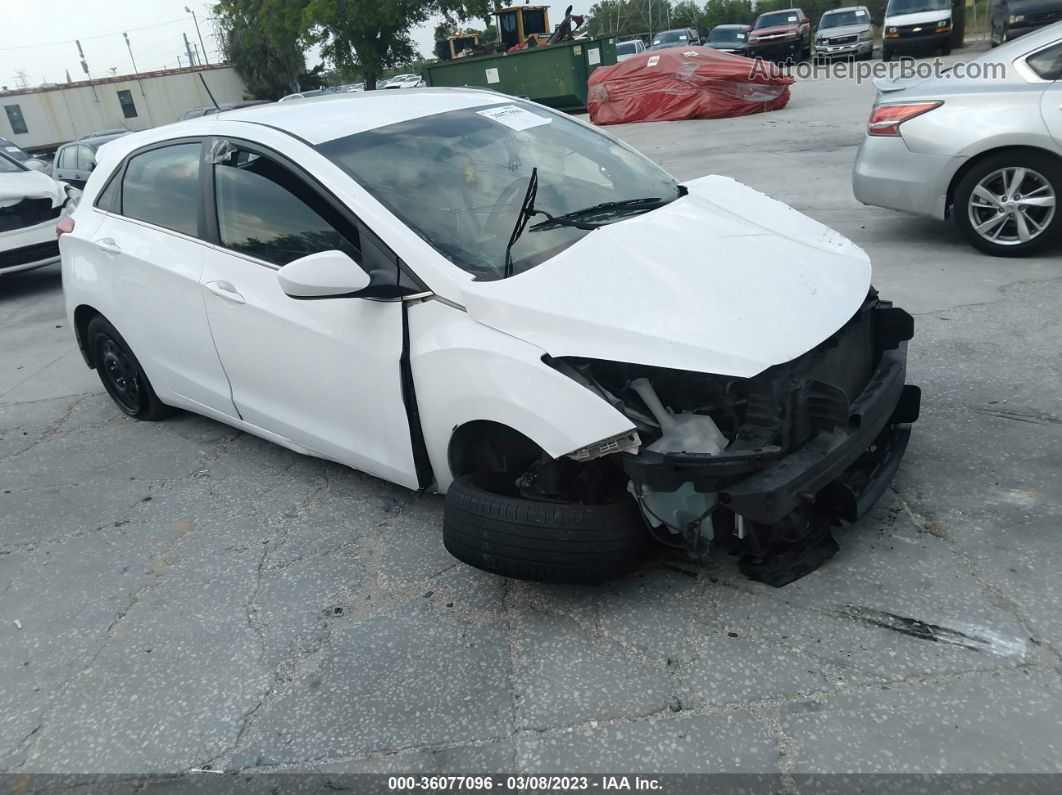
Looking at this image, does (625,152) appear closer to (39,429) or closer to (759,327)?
(759,327)

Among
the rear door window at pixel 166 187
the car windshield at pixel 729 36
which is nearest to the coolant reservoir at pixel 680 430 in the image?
the rear door window at pixel 166 187

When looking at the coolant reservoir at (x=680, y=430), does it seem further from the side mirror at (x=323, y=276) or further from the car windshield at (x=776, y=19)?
the car windshield at (x=776, y=19)

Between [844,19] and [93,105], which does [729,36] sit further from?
[93,105]

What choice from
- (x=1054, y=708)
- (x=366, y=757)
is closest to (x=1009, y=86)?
(x=1054, y=708)

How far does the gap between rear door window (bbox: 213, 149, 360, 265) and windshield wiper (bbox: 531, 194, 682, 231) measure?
0.72 m

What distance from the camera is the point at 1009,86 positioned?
19.0 feet

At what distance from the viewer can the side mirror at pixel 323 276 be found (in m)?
2.94

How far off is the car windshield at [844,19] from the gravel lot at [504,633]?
25.2 meters

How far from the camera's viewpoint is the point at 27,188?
8.93 metres

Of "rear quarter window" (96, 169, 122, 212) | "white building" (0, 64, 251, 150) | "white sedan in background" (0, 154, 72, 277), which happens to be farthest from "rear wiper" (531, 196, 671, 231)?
"white building" (0, 64, 251, 150)

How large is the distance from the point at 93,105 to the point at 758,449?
57.7 m

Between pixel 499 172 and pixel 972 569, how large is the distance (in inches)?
88.4

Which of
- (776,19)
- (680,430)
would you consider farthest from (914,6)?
(680,430)

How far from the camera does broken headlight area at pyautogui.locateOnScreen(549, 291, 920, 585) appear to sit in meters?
2.51
